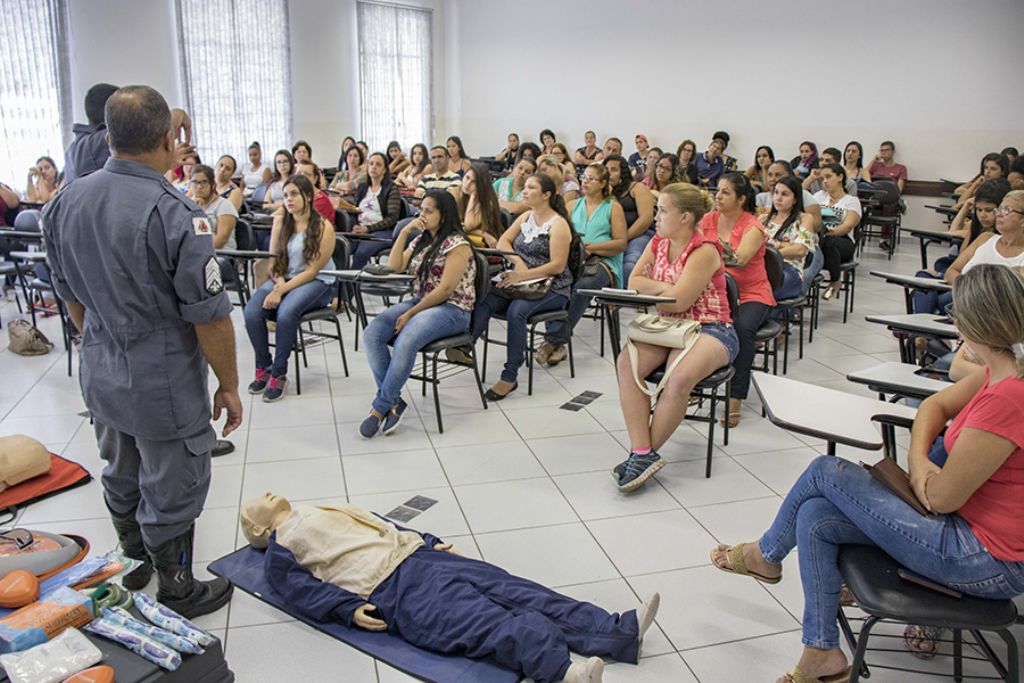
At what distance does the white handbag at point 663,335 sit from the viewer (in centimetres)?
310

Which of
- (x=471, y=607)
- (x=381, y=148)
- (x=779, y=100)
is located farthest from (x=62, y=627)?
(x=381, y=148)

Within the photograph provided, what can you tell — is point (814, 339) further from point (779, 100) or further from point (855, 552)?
point (779, 100)

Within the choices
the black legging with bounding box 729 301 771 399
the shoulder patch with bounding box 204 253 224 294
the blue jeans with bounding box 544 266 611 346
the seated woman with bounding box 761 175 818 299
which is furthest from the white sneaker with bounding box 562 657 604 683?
the seated woman with bounding box 761 175 818 299

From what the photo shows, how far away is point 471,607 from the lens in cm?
210

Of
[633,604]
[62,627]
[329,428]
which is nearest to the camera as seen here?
[62,627]

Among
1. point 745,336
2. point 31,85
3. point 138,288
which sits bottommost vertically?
point 745,336

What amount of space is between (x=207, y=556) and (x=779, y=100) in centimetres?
962

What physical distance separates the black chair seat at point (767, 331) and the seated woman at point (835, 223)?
1.74 metres

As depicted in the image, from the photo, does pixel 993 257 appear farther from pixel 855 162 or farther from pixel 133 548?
pixel 855 162

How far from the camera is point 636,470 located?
304 cm

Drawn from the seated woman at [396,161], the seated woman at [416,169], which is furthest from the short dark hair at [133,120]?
the seated woman at [396,161]

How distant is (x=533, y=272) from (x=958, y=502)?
273 cm

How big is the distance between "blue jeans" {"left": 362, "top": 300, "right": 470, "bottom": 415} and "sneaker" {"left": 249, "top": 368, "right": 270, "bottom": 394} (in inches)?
32.0

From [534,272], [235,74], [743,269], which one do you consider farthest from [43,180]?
[743,269]
